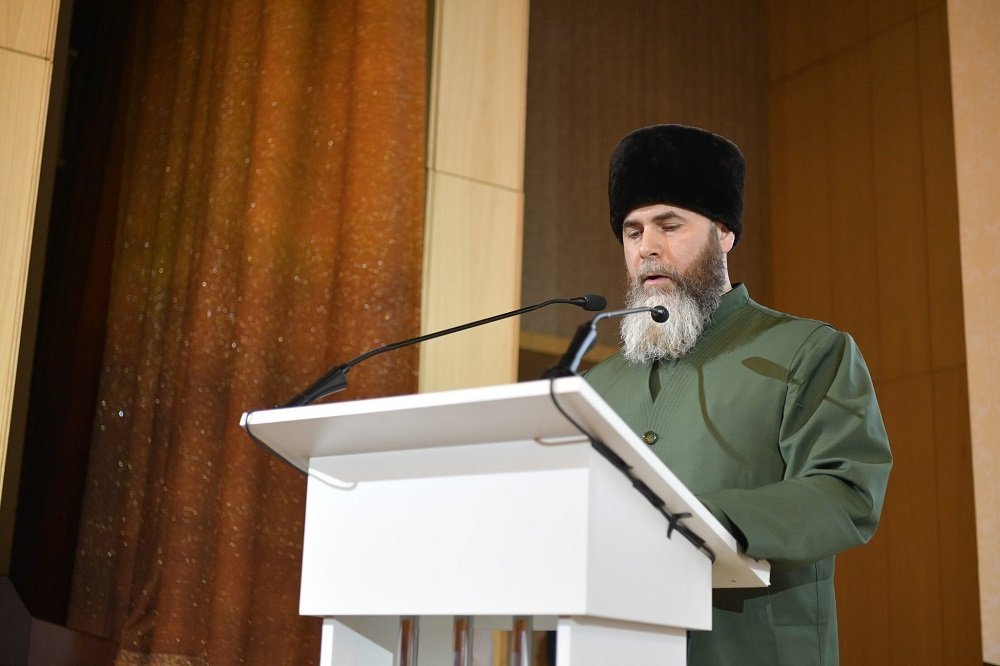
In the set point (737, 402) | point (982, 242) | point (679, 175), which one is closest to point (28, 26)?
point (679, 175)

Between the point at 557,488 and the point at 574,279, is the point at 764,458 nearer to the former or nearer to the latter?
the point at 557,488

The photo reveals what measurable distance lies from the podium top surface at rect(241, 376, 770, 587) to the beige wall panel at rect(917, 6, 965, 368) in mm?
3209

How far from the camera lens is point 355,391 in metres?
3.08

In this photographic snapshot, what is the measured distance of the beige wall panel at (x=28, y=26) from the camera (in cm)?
280

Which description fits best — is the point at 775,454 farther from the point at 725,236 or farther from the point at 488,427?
the point at 488,427

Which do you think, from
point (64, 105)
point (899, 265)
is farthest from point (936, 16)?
point (64, 105)

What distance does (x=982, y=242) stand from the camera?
4.22 m

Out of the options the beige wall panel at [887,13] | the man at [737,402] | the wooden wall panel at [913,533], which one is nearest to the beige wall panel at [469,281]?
the man at [737,402]

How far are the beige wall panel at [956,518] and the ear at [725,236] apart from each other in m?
2.37

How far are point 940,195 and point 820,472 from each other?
323cm

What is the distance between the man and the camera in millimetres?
1558

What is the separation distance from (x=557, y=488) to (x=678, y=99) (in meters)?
4.25

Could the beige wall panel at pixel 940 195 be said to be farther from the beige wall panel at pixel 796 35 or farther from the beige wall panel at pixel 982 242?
the beige wall panel at pixel 796 35

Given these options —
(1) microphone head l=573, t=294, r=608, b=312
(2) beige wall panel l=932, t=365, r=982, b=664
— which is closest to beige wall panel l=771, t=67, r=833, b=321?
(2) beige wall panel l=932, t=365, r=982, b=664
